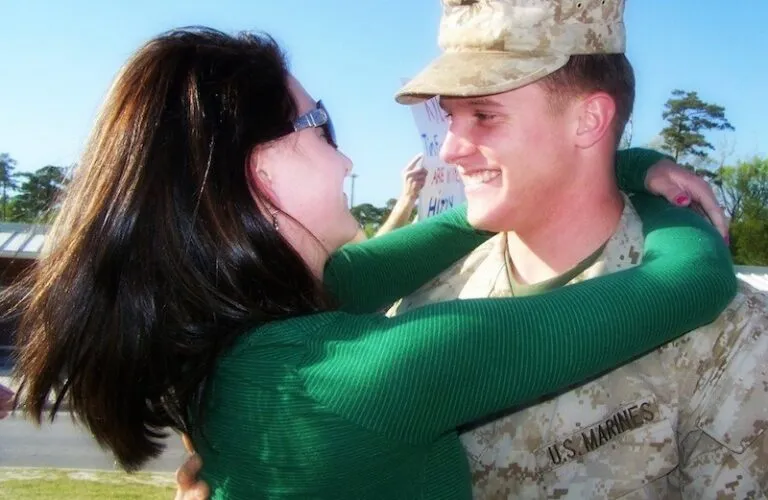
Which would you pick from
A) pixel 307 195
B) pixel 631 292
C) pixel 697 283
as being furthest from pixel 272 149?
pixel 697 283

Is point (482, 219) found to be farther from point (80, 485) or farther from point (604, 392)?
point (80, 485)

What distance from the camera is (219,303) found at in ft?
5.43

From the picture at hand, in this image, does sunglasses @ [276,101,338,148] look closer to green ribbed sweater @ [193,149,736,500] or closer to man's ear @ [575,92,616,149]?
green ribbed sweater @ [193,149,736,500]

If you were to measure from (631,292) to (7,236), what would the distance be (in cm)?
2435

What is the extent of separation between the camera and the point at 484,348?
1.55 m

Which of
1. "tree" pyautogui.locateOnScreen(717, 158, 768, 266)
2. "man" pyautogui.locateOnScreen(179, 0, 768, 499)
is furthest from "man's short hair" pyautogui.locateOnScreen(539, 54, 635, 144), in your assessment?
"tree" pyautogui.locateOnScreen(717, 158, 768, 266)

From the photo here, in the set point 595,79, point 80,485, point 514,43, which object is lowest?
point 80,485

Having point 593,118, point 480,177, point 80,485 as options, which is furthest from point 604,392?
point 80,485

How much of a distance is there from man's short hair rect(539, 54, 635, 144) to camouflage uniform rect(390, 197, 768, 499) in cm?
49

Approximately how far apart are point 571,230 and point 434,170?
342 cm

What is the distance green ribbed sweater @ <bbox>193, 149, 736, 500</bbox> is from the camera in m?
1.52

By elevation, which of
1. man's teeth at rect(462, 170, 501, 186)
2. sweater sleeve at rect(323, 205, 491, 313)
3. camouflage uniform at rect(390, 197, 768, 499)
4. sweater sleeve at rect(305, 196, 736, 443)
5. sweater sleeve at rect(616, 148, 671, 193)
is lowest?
camouflage uniform at rect(390, 197, 768, 499)

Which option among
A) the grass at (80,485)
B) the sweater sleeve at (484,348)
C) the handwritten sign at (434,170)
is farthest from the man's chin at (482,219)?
the grass at (80,485)

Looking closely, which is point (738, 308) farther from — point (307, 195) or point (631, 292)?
point (307, 195)
